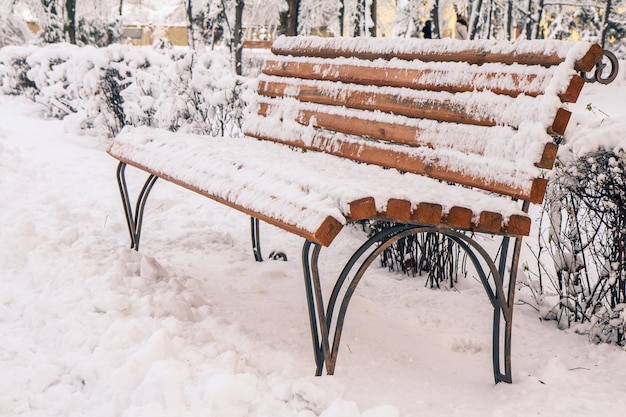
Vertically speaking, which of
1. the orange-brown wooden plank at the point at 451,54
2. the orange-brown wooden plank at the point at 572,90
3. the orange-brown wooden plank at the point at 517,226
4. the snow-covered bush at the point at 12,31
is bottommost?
the orange-brown wooden plank at the point at 517,226

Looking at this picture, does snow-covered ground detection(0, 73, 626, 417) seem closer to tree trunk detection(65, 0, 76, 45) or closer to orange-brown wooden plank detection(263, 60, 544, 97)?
orange-brown wooden plank detection(263, 60, 544, 97)

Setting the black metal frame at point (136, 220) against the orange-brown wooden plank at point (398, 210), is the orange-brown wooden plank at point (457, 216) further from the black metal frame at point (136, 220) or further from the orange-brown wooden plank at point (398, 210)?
the black metal frame at point (136, 220)

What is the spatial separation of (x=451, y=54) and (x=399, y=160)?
17.3 inches

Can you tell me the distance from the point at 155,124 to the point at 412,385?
16.3 feet

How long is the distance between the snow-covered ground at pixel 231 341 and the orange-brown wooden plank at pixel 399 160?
63cm

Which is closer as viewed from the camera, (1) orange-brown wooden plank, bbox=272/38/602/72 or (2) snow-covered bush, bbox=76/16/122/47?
(1) orange-brown wooden plank, bbox=272/38/602/72

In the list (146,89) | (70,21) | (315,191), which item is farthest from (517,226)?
(70,21)

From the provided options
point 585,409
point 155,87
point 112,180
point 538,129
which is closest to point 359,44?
point 538,129

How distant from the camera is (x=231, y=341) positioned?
2.39 m

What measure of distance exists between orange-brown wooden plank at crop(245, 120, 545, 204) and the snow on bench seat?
4 centimetres

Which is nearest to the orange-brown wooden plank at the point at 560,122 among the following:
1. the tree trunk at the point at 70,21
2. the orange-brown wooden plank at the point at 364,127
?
the orange-brown wooden plank at the point at 364,127

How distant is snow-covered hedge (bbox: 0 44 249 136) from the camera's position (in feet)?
19.6

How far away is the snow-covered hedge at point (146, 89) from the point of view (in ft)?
19.6

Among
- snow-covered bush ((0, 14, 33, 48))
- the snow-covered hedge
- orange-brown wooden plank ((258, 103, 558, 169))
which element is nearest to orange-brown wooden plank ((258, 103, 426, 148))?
orange-brown wooden plank ((258, 103, 558, 169))
